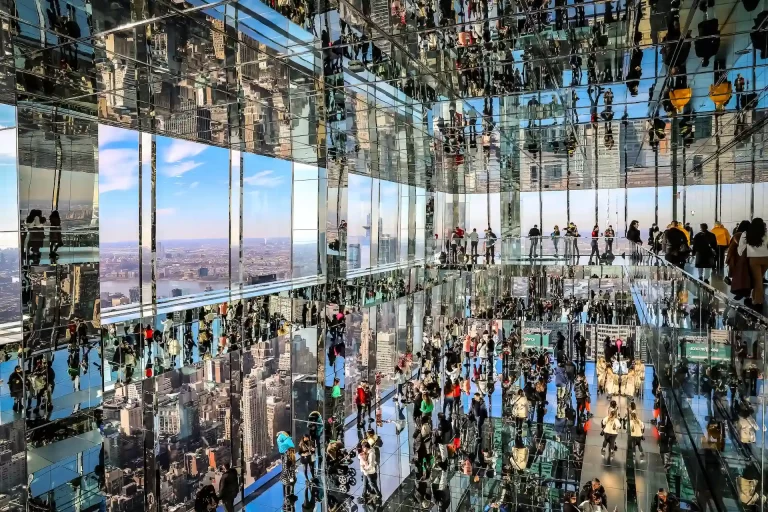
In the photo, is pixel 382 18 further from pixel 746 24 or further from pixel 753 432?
pixel 753 432

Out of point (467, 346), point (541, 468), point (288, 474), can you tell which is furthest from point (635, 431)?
point (288, 474)

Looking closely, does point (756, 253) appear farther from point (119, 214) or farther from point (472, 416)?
point (119, 214)

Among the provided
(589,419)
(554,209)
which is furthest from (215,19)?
(554,209)

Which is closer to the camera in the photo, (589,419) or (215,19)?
(215,19)

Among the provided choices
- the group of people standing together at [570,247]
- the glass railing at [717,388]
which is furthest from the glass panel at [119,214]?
the group of people standing together at [570,247]

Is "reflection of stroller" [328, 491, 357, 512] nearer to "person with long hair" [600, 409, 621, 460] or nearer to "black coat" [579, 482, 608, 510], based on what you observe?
"black coat" [579, 482, 608, 510]
